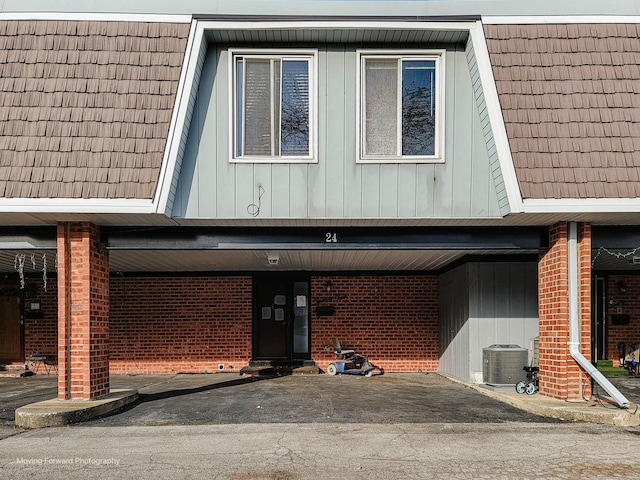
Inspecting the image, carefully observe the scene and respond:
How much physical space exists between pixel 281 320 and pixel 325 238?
5601mm

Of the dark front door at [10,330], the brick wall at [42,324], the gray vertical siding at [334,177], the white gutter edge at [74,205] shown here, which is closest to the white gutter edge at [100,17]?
the gray vertical siding at [334,177]

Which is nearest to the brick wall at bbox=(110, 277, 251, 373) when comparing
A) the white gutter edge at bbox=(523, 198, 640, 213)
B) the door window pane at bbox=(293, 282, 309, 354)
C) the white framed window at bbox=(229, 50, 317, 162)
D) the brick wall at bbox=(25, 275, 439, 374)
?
the brick wall at bbox=(25, 275, 439, 374)

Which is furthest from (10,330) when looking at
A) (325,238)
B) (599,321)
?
(599,321)

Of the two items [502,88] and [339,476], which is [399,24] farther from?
[339,476]

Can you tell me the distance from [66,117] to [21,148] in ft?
2.38

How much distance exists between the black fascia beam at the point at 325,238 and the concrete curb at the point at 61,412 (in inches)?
92.5

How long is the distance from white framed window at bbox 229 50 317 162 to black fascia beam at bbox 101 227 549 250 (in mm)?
1252

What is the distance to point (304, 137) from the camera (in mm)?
8273

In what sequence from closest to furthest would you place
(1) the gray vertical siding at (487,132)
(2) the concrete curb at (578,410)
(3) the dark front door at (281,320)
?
(2) the concrete curb at (578,410) → (1) the gray vertical siding at (487,132) → (3) the dark front door at (281,320)

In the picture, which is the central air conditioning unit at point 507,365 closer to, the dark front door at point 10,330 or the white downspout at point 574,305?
the white downspout at point 574,305

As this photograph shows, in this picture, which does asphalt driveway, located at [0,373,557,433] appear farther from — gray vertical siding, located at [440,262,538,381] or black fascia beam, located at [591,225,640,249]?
black fascia beam, located at [591,225,640,249]

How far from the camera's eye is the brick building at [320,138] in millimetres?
7531

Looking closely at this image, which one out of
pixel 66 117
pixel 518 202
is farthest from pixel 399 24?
pixel 66 117

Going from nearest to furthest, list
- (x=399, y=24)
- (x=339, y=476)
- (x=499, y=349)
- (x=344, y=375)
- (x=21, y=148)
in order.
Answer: (x=339, y=476) < (x=21, y=148) < (x=399, y=24) < (x=499, y=349) < (x=344, y=375)
